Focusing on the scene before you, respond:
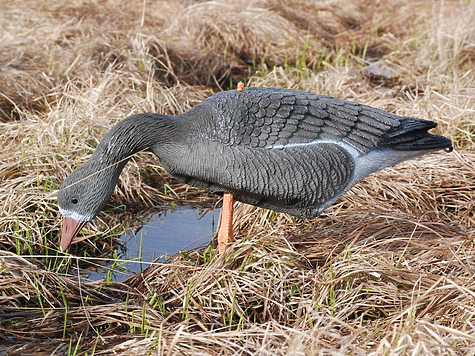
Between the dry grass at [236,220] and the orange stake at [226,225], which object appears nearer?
the dry grass at [236,220]

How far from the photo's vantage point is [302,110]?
377cm

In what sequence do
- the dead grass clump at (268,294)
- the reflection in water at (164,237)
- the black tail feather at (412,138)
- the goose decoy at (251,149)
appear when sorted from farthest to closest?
the reflection in water at (164,237) < the black tail feather at (412,138) < the goose decoy at (251,149) < the dead grass clump at (268,294)

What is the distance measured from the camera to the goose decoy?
3.63 meters

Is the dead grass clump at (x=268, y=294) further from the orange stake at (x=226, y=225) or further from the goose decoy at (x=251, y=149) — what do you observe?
the goose decoy at (x=251, y=149)

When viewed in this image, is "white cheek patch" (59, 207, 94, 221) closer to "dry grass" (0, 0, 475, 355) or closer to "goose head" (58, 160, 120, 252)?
"goose head" (58, 160, 120, 252)

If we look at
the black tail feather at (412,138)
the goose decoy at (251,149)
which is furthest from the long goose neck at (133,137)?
the black tail feather at (412,138)

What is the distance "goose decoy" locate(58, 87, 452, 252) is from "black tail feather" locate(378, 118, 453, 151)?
0.06ft

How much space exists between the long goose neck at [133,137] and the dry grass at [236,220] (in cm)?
88

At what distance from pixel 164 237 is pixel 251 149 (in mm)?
1699

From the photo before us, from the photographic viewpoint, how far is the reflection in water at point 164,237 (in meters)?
4.47

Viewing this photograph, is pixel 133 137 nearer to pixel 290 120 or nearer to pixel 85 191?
pixel 85 191

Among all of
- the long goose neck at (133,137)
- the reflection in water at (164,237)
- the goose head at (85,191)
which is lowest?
the reflection in water at (164,237)

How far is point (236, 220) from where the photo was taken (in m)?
5.01

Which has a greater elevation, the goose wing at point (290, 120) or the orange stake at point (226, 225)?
the goose wing at point (290, 120)
